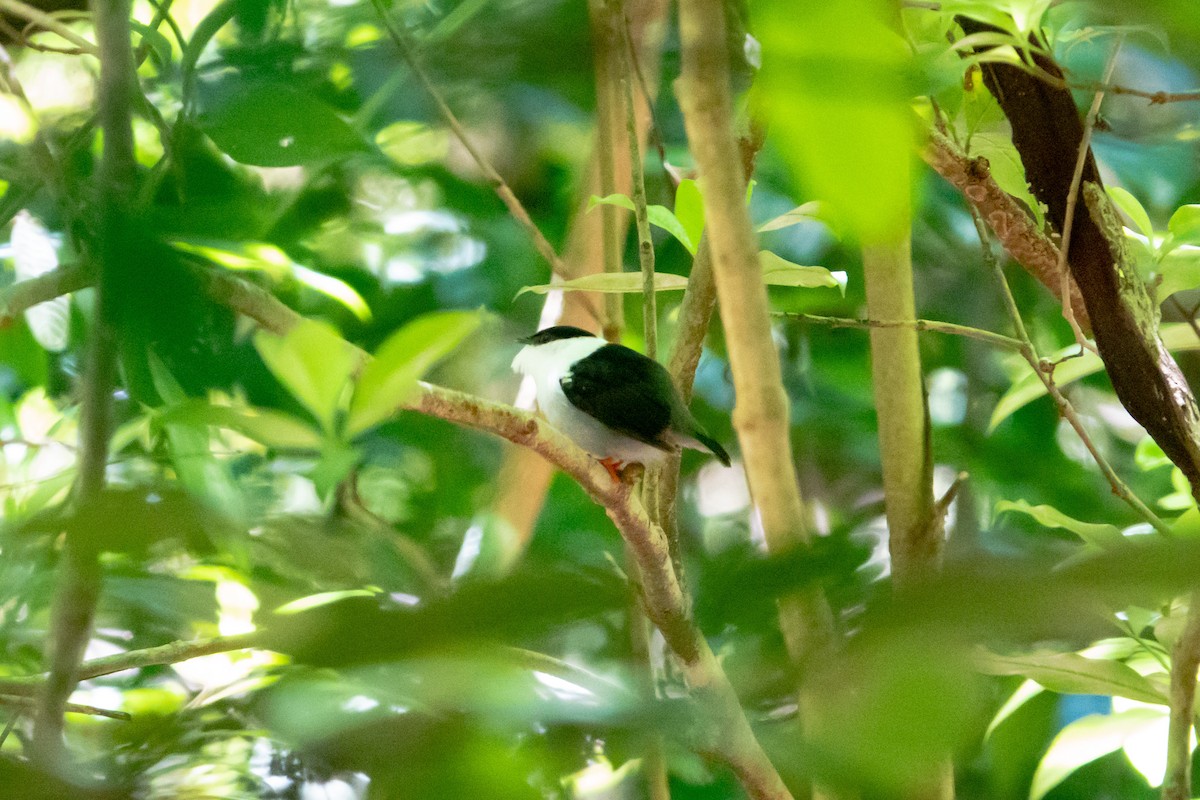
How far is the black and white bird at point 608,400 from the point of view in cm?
105

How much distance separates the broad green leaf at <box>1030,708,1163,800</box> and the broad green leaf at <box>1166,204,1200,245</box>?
0.38 m

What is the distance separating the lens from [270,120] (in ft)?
0.80

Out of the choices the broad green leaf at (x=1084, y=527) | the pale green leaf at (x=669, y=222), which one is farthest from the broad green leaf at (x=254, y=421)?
the pale green leaf at (x=669, y=222)

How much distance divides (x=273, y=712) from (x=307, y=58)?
0.49 feet

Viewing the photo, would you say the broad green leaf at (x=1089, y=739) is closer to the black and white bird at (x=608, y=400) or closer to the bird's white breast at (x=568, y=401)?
the black and white bird at (x=608, y=400)

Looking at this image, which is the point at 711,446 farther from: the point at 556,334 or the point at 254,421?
the point at 254,421

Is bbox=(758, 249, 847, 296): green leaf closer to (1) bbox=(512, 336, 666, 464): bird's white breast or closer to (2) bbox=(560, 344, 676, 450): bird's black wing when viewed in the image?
(2) bbox=(560, 344, 676, 450): bird's black wing

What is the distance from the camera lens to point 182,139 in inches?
Result: 12.0

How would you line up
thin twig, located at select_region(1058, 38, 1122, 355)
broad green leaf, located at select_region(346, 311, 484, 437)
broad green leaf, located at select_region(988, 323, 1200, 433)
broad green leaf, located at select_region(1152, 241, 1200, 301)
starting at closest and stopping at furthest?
1. broad green leaf, located at select_region(346, 311, 484, 437)
2. thin twig, located at select_region(1058, 38, 1122, 355)
3. broad green leaf, located at select_region(1152, 241, 1200, 301)
4. broad green leaf, located at select_region(988, 323, 1200, 433)

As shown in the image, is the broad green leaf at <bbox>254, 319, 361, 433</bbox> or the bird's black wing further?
the bird's black wing

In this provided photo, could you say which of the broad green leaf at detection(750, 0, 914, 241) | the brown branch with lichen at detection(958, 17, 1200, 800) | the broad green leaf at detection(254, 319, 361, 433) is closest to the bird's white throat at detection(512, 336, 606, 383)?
the brown branch with lichen at detection(958, 17, 1200, 800)

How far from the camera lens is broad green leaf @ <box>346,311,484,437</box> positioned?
24 centimetres

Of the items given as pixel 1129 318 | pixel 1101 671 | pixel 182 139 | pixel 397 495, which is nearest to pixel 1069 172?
pixel 1129 318

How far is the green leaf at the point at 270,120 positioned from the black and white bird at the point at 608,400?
68 centimetres
